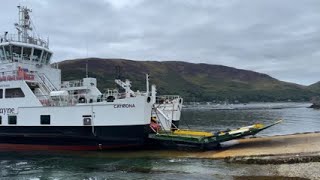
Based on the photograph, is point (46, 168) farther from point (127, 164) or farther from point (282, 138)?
point (282, 138)

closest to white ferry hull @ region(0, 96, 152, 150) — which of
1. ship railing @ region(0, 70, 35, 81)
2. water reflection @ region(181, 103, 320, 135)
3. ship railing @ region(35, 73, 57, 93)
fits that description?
ship railing @ region(0, 70, 35, 81)

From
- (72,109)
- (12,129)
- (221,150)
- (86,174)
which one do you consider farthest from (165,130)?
(12,129)

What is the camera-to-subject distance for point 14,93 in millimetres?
28891

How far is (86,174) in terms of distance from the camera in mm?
20891

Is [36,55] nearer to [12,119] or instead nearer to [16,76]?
[16,76]

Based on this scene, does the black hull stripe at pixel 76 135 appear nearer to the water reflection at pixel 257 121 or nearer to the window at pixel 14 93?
the window at pixel 14 93

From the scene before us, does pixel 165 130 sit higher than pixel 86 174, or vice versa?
pixel 165 130

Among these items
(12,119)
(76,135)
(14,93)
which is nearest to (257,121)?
(76,135)

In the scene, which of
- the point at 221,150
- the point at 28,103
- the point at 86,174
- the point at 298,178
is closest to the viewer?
the point at 298,178

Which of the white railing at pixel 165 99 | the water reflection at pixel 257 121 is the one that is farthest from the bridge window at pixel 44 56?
the water reflection at pixel 257 121

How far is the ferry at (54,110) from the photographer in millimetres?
25953

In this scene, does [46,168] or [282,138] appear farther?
[282,138]

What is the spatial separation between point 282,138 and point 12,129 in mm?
19629

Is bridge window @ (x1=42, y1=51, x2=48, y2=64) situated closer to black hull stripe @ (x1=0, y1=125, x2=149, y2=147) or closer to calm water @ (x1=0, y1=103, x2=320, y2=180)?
black hull stripe @ (x1=0, y1=125, x2=149, y2=147)
